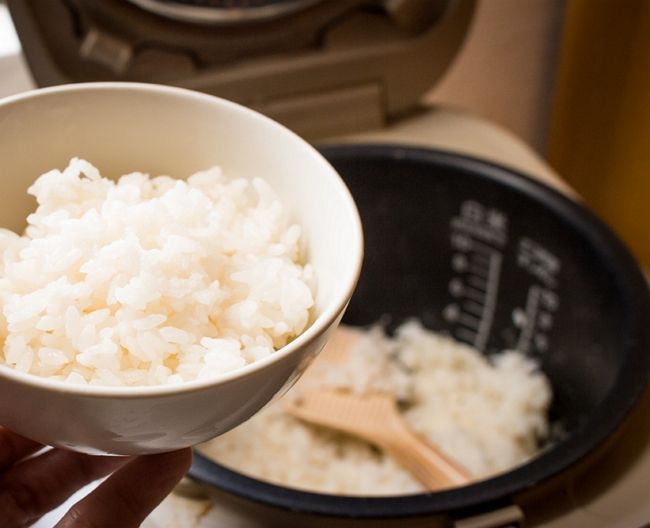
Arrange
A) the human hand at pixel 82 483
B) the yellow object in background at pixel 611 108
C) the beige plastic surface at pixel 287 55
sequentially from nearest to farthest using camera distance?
the human hand at pixel 82 483
the beige plastic surface at pixel 287 55
the yellow object in background at pixel 611 108

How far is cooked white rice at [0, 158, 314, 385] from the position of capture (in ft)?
1.26

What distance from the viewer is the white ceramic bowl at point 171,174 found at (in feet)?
1.16

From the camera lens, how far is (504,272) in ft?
3.01

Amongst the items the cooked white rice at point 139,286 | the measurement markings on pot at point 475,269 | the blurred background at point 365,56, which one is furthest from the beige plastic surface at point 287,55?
the cooked white rice at point 139,286

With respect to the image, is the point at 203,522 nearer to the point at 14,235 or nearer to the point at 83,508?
the point at 83,508

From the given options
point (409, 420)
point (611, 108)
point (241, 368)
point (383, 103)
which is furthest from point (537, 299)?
point (241, 368)

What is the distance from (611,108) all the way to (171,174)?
0.88 meters

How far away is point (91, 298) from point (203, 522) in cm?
26

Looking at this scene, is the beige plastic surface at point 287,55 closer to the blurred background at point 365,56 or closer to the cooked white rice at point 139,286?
the blurred background at point 365,56

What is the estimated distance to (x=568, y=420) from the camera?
828 millimetres

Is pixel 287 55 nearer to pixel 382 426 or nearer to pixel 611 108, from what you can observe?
pixel 382 426

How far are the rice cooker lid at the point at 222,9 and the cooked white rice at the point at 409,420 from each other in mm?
383

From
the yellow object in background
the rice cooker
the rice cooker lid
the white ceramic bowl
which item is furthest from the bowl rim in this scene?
the yellow object in background

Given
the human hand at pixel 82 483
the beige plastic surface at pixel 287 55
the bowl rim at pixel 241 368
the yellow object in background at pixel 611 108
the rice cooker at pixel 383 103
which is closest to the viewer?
the bowl rim at pixel 241 368
